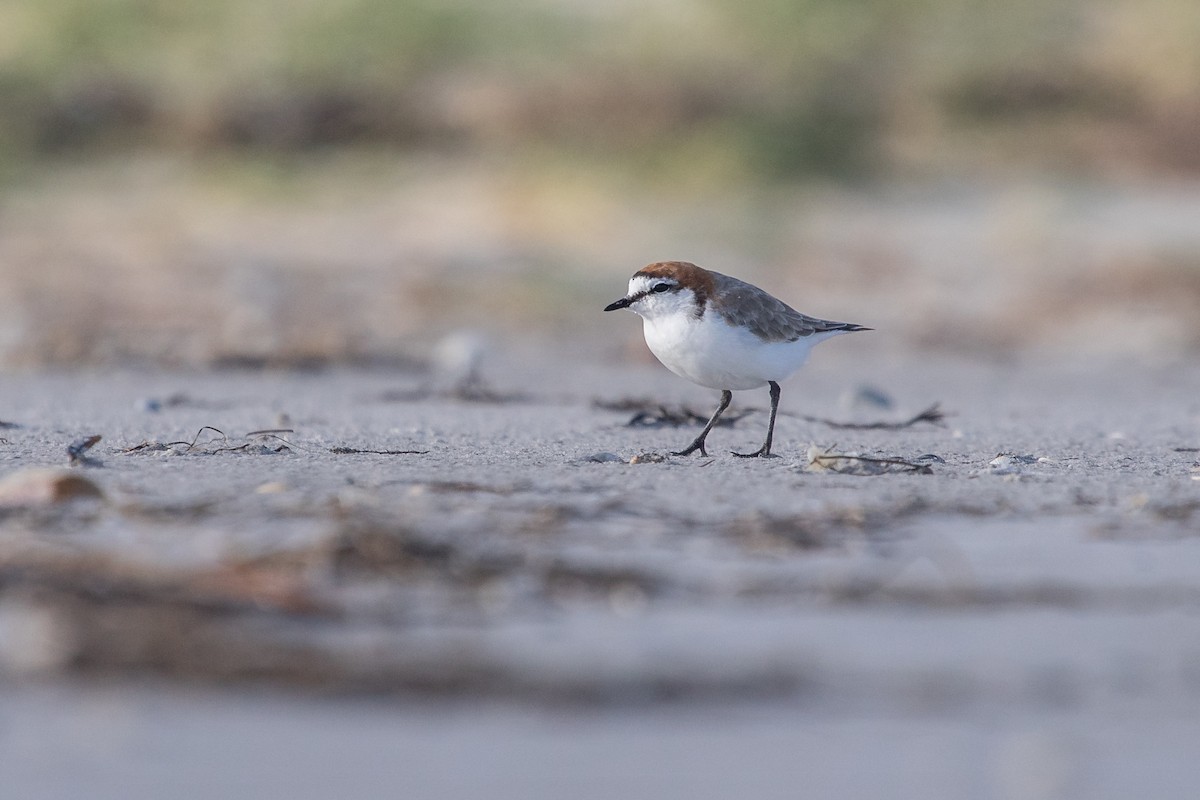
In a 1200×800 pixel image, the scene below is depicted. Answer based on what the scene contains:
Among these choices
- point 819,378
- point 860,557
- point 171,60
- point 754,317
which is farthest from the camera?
point 171,60

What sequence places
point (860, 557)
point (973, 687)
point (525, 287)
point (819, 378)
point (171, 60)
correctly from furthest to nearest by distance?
point (171, 60) → point (525, 287) → point (819, 378) → point (860, 557) → point (973, 687)

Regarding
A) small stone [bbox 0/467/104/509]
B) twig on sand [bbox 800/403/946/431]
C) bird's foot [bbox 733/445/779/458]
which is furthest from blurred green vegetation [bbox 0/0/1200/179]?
small stone [bbox 0/467/104/509]

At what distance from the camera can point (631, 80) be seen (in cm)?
1386

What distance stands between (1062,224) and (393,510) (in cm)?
931

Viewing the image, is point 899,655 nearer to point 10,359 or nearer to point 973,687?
point 973,687

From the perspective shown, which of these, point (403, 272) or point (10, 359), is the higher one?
point (403, 272)

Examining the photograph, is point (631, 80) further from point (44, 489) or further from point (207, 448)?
point (44, 489)

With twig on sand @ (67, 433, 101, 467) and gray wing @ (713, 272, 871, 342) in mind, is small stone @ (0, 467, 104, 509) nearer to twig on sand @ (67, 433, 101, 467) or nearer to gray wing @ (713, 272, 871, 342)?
twig on sand @ (67, 433, 101, 467)

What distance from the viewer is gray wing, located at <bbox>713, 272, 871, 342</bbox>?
463 centimetres

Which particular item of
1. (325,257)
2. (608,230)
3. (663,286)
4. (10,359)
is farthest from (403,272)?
(663,286)

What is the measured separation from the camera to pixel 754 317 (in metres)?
4.66

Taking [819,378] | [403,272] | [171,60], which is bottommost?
[819,378]

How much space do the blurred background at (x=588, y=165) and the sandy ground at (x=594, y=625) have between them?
4734mm

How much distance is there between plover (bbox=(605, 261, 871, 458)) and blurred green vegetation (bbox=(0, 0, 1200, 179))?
8029mm
